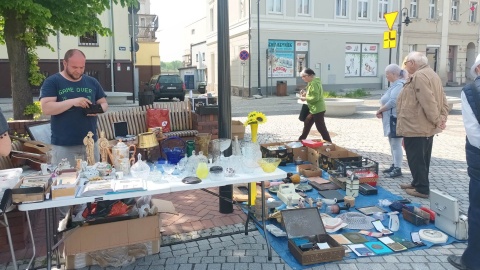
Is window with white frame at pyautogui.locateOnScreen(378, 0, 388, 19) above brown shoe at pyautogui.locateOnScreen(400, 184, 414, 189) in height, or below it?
above

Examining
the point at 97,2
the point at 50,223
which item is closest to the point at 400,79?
the point at 50,223

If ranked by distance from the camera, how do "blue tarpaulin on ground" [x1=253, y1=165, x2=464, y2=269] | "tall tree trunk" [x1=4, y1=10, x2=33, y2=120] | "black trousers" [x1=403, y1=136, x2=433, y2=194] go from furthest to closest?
"tall tree trunk" [x1=4, y1=10, x2=33, y2=120] < "black trousers" [x1=403, y1=136, x2=433, y2=194] < "blue tarpaulin on ground" [x1=253, y1=165, x2=464, y2=269]

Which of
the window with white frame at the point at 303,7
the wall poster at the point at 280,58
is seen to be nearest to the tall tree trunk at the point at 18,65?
the wall poster at the point at 280,58

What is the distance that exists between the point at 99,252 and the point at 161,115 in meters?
3.61

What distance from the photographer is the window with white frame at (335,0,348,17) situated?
25570mm

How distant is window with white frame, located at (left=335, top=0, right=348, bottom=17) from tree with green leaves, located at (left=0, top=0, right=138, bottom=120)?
808 inches

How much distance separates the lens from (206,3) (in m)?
30.3

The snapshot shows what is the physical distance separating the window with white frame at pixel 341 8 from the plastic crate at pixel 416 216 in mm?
23076

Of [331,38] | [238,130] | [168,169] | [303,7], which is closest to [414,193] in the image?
[168,169]

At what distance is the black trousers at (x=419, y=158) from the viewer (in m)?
5.07

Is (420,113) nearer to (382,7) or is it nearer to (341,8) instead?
(341,8)

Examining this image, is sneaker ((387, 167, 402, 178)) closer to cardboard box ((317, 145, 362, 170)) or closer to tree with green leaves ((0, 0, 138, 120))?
cardboard box ((317, 145, 362, 170))

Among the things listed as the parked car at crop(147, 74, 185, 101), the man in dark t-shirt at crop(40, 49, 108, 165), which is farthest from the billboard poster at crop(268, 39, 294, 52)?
the man in dark t-shirt at crop(40, 49, 108, 165)

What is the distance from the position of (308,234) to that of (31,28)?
6.91 meters
